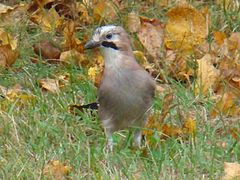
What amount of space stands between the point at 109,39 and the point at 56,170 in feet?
2.43

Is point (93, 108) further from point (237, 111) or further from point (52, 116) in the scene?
point (237, 111)

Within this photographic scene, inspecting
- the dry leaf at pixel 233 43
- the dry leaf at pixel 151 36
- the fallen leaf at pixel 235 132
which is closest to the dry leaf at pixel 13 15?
the dry leaf at pixel 151 36

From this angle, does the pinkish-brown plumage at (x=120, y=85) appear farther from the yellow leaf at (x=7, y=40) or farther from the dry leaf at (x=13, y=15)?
the dry leaf at (x=13, y=15)

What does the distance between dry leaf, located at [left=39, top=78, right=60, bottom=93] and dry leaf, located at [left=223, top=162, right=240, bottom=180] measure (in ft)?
4.67

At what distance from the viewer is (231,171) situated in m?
4.75

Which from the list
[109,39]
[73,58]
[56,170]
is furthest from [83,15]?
[56,170]

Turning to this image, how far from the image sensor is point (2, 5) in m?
7.19

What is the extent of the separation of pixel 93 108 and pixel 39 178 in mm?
841

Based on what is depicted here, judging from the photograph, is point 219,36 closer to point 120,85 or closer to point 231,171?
point 120,85

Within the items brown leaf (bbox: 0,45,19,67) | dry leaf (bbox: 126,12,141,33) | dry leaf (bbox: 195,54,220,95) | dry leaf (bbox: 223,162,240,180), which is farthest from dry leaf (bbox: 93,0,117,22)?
dry leaf (bbox: 223,162,240,180)

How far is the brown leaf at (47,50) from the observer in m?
6.49

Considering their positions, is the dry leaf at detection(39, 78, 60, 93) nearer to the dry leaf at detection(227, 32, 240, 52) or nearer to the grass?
the grass

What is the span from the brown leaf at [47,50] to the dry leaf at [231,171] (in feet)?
6.61

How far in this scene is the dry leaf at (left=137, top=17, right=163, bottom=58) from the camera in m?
6.42
